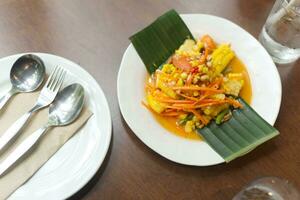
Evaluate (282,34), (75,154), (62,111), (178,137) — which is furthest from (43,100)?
(282,34)

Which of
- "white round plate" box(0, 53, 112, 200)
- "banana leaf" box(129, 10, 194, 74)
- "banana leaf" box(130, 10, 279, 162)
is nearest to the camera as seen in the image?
"white round plate" box(0, 53, 112, 200)

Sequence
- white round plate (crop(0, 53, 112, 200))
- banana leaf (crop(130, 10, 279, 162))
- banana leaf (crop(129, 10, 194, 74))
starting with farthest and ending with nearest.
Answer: banana leaf (crop(129, 10, 194, 74)) < banana leaf (crop(130, 10, 279, 162)) < white round plate (crop(0, 53, 112, 200))

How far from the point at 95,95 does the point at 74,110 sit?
65 mm

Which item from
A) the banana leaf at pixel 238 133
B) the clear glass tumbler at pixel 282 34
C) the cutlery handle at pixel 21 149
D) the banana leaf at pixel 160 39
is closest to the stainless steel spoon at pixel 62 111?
the cutlery handle at pixel 21 149

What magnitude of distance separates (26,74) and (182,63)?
0.40 meters

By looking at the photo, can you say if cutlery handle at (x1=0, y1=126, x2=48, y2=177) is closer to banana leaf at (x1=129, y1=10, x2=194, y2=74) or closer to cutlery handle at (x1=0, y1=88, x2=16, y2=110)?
cutlery handle at (x1=0, y1=88, x2=16, y2=110)

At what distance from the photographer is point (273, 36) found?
1.06 meters

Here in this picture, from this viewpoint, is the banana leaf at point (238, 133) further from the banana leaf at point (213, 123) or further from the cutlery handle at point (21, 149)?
the cutlery handle at point (21, 149)

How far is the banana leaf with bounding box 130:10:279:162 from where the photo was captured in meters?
0.86

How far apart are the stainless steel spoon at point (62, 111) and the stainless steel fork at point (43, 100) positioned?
2 cm

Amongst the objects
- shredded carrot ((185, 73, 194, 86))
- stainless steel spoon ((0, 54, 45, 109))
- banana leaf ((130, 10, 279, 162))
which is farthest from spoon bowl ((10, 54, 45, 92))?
shredded carrot ((185, 73, 194, 86))

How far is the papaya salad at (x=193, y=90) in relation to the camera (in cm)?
91

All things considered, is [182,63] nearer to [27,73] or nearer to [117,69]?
[117,69]

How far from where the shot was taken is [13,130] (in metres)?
0.82
